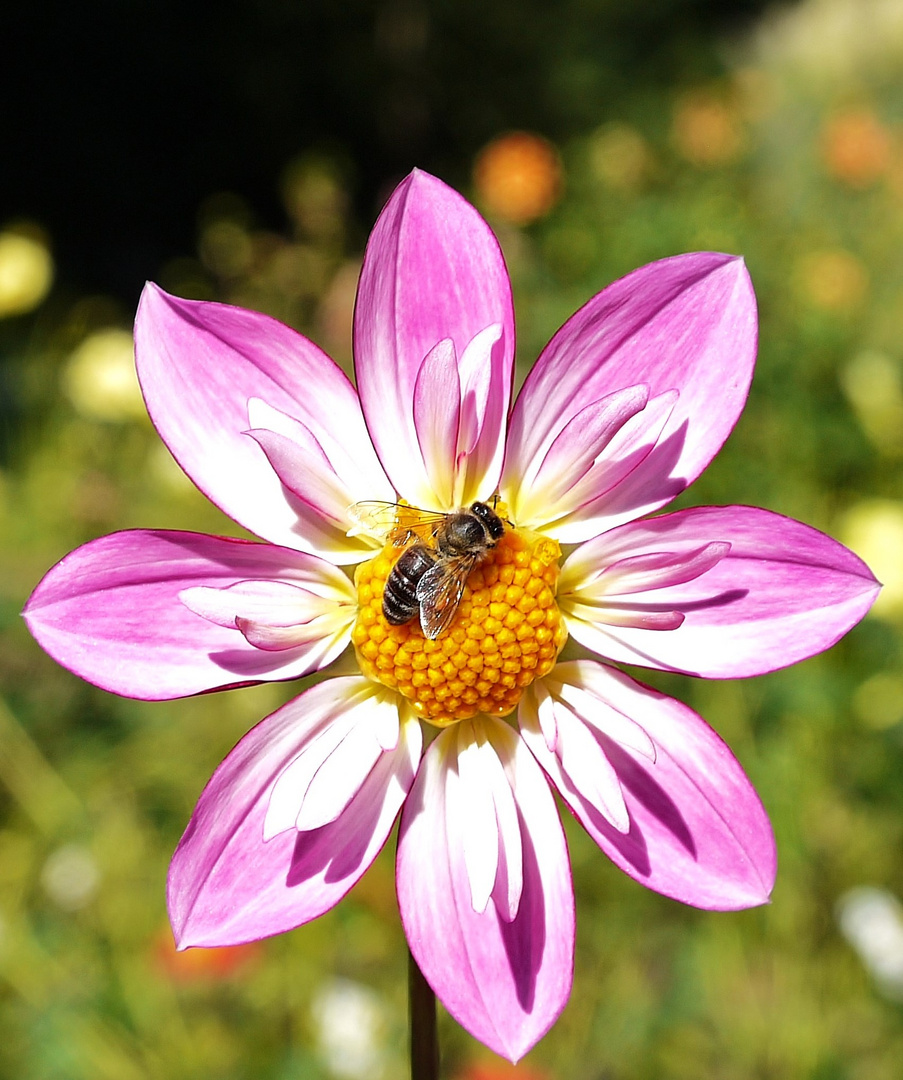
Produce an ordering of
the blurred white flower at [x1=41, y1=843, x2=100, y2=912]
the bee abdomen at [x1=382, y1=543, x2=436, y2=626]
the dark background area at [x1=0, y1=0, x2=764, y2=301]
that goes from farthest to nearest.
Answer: the dark background area at [x1=0, y1=0, x2=764, y2=301] → the blurred white flower at [x1=41, y1=843, x2=100, y2=912] → the bee abdomen at [x1=382, y1=543, x2=436, y2=626]

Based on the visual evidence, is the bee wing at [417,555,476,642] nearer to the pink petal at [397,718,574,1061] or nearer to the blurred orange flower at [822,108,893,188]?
the pink petal at [397,718,574,1061]

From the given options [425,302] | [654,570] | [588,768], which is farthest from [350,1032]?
[425,302]

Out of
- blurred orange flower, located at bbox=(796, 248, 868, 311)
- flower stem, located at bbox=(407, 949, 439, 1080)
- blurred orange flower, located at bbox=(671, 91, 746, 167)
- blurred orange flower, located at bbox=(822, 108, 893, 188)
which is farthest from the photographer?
blurred orange flower, located at bbox=(671, 91, 746, 167)

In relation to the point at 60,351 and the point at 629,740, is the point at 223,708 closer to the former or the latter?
the point at 629,740

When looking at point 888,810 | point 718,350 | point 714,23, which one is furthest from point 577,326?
point 714,23

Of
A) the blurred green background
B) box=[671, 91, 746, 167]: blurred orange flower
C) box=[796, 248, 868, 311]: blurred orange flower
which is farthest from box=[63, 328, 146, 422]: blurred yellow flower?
box=[671, 91, 746, 167]: blurred orange flower

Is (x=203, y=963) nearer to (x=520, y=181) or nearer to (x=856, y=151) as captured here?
(x=520, y=181)

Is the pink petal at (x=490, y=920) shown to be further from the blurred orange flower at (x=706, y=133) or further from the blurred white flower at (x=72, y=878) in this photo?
the blurred orange flower at (x=706, y=133)
